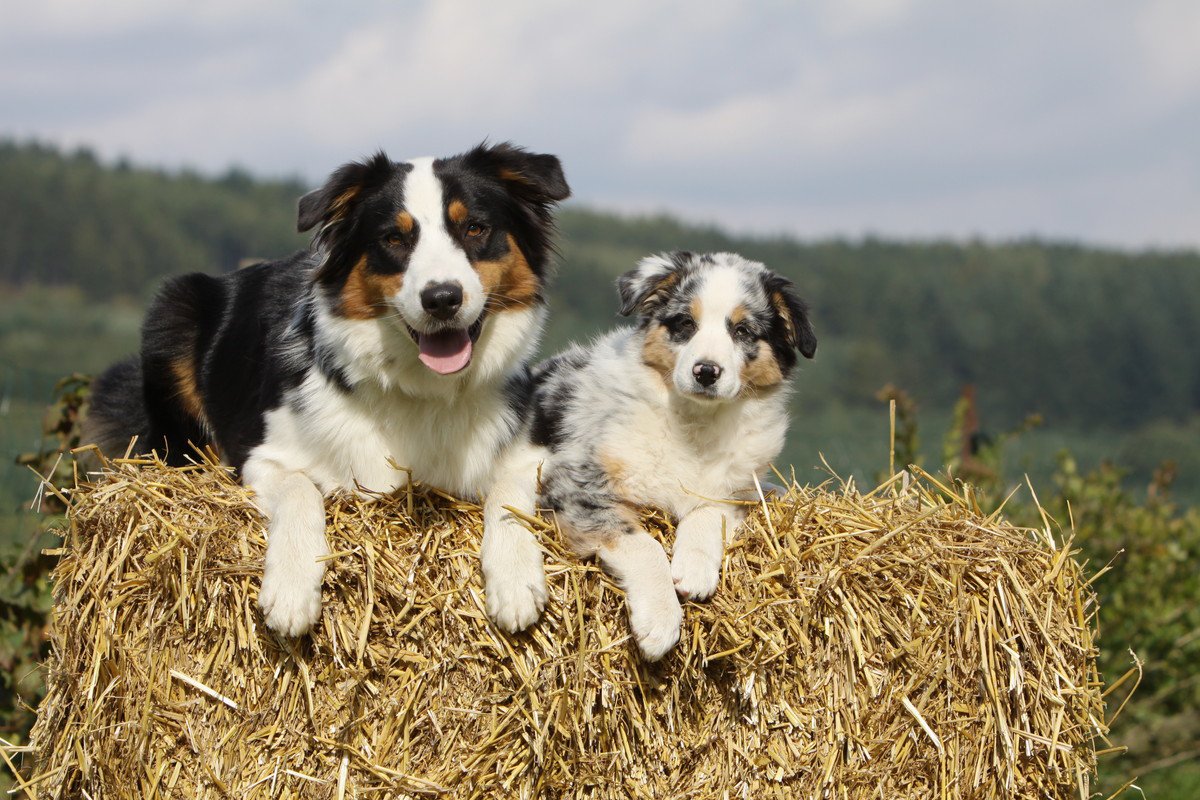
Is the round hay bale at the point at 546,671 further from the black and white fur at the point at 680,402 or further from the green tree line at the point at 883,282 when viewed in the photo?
the green tree line at the point at 883,282

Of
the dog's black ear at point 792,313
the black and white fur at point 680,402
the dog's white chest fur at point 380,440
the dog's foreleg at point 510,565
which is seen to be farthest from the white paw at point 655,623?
the dog's black ear at point 792,313

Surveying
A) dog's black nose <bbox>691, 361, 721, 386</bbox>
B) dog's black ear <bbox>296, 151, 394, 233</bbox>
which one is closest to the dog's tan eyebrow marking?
dog's black nose <bbox>691, 361, 721, 386</bbox>

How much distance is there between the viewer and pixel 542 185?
13.4 feet

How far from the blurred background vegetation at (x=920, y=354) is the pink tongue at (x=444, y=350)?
1444 mm

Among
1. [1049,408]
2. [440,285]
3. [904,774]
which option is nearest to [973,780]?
[904,774]

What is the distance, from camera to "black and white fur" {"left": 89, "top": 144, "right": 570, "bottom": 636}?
3766mm

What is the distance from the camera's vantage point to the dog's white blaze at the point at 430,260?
365 cm

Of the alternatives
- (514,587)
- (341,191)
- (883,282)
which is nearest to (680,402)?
(514,587)

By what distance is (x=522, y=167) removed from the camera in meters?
4.11

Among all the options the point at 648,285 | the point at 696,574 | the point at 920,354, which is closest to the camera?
the point at 696,574

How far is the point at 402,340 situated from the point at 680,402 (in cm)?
113

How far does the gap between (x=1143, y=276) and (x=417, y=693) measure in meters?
43.2

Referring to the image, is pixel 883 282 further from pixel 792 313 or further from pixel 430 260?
pixel 430 260

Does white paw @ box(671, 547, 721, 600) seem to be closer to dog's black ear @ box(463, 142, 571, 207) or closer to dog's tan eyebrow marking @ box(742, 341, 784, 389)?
dog's tan eyebrow marking @ box(742, 341, 784, 389)
